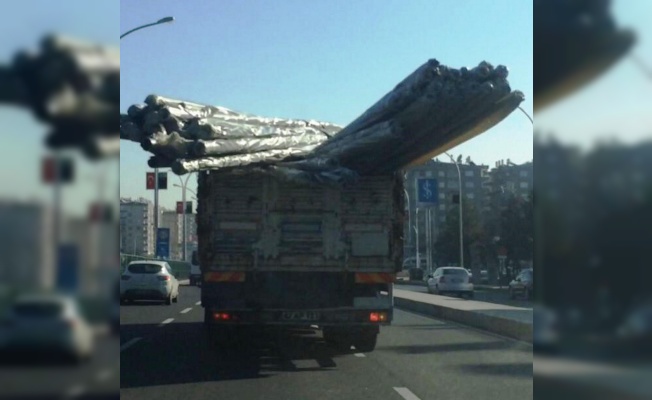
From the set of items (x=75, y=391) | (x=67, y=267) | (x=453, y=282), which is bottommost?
(x=453, y=282)

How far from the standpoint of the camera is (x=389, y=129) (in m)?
11.2

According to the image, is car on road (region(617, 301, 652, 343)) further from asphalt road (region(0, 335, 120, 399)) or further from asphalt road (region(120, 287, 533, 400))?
asphalt road (region(120, 287, 533, 400))

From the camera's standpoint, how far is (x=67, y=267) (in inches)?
89.9

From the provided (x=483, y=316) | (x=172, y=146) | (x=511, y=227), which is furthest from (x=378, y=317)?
(x=511, y=227)

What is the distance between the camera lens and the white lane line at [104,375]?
2.38m

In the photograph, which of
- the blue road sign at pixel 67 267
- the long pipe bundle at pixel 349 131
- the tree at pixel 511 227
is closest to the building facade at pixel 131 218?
the blue road sign at pixel 67 267

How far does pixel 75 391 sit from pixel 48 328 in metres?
0.17

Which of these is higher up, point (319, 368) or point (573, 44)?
point (573, 44)

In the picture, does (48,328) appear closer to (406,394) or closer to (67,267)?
(67,267)

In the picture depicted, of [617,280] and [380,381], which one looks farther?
[380,381]

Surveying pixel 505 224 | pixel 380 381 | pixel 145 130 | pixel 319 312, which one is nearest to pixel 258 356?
pixel 319 312

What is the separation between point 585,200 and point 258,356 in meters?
11.7

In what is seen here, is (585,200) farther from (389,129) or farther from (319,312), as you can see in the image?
(319,312)

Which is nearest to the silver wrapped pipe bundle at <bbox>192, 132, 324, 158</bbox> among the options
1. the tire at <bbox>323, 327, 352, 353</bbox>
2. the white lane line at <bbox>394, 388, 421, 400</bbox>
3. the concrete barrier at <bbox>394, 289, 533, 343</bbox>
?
the tire at <bbox>323, 327, 352, 353</bbox>
